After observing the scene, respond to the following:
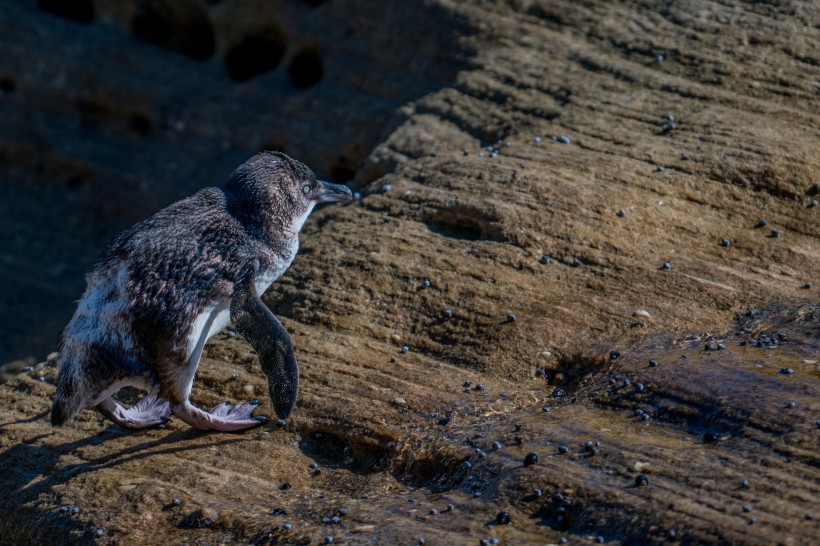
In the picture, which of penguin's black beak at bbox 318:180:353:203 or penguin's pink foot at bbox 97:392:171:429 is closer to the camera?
penguin's pink foot at bbox 97:392:171:429

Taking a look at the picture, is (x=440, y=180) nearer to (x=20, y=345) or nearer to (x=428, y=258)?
(x=428, y=258)

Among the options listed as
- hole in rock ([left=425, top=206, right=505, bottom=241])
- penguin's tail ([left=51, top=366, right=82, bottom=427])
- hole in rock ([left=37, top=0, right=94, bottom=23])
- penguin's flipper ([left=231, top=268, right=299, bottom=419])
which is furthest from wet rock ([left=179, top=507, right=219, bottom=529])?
hole in rock ([left=37, top=0, right=94, bottom=23])

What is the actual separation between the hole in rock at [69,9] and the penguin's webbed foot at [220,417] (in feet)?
24.0

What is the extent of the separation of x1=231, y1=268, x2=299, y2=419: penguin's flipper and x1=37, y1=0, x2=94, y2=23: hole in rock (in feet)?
23.3

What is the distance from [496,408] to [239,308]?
1.54 meters

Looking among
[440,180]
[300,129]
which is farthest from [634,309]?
[300,129]

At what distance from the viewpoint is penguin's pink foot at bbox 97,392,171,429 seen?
230 inches

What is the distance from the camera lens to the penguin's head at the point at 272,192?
6.11m

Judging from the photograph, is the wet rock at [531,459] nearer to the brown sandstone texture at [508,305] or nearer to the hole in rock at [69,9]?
the brown sandstone texture at [508,305]

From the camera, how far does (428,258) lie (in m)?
6.68

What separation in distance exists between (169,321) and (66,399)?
743 millimetres

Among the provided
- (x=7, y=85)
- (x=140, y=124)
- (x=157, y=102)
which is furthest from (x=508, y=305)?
(x=7, y=85)

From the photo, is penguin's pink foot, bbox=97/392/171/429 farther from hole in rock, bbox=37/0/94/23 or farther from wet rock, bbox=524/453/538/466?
hole in rock, bbox=37/0/94/23

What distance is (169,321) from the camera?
17.8 ft
